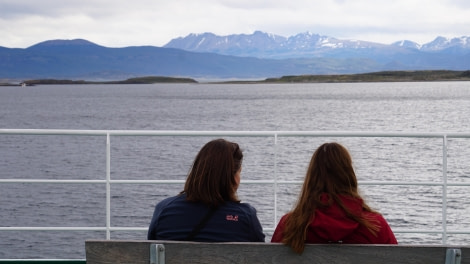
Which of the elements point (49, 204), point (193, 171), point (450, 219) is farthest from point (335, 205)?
point (49, 204)

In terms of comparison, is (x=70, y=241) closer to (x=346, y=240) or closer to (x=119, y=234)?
(x=119, y=234)

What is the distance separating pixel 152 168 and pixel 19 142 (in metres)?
20.3

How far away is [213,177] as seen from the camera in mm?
3189

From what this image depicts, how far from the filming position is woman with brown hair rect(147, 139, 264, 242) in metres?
3.18

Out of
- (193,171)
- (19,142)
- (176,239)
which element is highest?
(193,171)

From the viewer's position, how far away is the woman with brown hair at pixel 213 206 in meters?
3.18

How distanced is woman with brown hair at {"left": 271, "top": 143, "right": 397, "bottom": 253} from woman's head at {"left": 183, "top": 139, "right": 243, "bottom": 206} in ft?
0.89

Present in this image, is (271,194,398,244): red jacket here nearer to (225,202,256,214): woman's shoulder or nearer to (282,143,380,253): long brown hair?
(282,143,380,253): long brown hair

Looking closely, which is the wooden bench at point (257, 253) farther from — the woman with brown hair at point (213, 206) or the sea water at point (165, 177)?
the sea water at point (165, 177)

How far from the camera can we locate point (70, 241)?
865 inches

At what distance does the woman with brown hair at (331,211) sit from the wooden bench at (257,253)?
0.07 meters

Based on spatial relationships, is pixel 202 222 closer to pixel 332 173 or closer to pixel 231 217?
pixel 231 217

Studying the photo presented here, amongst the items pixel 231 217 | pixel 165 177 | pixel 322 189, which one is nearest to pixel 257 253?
pixel 231 217

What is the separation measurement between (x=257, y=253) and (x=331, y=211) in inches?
13.1
